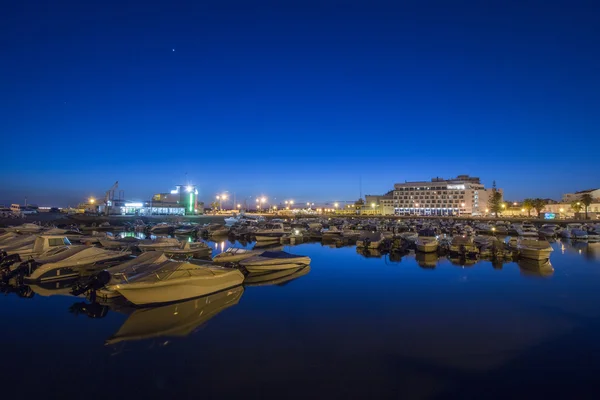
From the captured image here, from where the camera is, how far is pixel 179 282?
13961 millimetres

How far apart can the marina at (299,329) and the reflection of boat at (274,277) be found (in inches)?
5.5

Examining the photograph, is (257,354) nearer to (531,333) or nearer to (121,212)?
(531,333)

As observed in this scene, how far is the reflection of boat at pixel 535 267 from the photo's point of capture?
22.4 metres

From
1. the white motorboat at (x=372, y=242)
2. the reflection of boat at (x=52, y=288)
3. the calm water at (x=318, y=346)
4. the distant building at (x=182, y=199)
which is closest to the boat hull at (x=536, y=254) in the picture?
the calm water at (x=318, y=346)

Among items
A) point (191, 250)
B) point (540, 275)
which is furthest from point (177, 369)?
point (540, 275)

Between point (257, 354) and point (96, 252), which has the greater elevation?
point (96, 252)

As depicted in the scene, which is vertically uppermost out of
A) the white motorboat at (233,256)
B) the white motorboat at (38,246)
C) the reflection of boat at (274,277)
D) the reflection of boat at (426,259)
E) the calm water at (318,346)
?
the white motorboat at (38,246)

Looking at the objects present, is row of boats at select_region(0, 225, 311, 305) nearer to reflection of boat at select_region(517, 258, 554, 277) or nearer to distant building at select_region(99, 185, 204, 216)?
reflection of boat at select_region(517, 258, 554, 277)

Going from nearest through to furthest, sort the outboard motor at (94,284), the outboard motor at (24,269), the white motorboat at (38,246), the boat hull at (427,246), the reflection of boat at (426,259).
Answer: the outboard motor at (94,284) < the outboard motor at (24,269) < the white motorboat at (38,246) < the reflection of boat at (426,259) < the boat hull at (427,246)

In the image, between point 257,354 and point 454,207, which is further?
point 454,207

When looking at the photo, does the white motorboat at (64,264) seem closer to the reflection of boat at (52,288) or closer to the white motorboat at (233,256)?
the reflection of boat at (52,288)

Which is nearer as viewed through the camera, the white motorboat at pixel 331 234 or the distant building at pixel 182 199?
the white motorboat at pixel 331 234

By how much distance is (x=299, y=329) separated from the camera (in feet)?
38.2

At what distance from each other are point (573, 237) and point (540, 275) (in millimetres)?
34321
